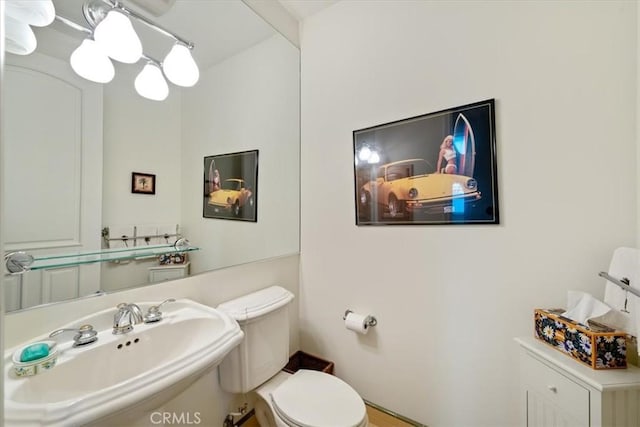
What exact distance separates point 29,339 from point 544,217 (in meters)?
1.92

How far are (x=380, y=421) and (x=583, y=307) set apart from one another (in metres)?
1.16

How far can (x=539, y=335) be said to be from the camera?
1021 millimetres

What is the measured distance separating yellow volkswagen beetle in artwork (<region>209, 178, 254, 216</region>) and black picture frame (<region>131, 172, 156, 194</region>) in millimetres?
306

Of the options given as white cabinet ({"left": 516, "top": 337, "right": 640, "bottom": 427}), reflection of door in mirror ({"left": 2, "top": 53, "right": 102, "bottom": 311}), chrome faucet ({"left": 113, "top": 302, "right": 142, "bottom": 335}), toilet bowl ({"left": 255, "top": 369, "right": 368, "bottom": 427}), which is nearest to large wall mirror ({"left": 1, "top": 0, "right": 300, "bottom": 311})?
reflection of door in mirror ({"left": 2, "top": 53, "right": 102, "bottom": 311})

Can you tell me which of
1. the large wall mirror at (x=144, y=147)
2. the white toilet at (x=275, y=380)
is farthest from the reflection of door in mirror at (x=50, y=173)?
the white toilet at (x=275, y=380)

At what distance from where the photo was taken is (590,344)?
84cm

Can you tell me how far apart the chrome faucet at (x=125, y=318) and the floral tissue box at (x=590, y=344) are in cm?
156

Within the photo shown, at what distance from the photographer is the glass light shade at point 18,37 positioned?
816 mm

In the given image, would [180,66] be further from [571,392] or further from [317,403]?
[571,392]

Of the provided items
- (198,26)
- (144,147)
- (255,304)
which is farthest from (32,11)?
(255,304)

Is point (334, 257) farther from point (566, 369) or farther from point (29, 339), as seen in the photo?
point (29, 339)

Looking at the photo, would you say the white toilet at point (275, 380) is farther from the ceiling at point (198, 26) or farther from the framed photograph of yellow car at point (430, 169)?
the ceiling at point (198, 26)

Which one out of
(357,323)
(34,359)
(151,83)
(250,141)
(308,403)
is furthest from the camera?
(250,141)

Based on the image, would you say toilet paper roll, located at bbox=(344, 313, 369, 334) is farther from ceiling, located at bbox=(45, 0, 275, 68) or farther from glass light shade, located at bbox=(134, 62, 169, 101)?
ceiling, located at bbox=(45, 0, 275, 68)
